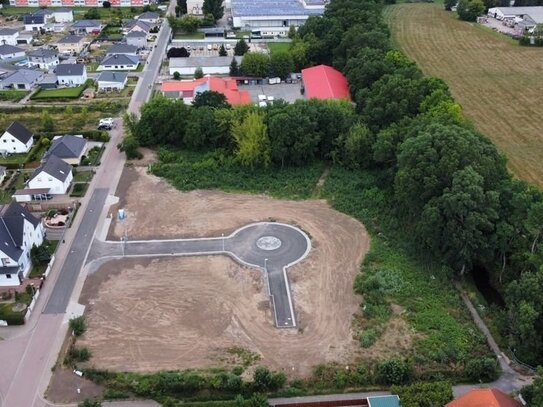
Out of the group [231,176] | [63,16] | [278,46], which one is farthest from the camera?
[63,16]

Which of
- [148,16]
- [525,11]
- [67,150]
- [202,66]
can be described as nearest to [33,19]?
[148,16]

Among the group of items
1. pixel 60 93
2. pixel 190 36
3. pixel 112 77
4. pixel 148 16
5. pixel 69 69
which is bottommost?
pixel 60 93

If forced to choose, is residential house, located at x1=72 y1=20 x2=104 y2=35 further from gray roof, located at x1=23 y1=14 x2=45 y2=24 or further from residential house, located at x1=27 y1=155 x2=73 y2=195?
residential house, located at x1=27 y1=155 x2=73 y2=195

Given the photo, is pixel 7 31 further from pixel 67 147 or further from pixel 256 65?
pixel 67 147

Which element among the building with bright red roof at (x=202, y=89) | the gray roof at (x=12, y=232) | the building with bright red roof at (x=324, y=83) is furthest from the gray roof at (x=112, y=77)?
the gray roof at (x=12, y=232)

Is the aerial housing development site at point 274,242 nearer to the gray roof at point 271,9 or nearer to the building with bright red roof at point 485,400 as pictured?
the building with bright red roof at point 485,400

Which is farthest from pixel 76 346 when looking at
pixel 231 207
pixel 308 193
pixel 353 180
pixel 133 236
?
pixel 353 180

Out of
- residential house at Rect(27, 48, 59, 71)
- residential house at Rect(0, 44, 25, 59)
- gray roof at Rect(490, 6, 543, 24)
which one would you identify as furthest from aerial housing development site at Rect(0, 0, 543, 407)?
gray roof at Rect(490, 6, 543, 24)
